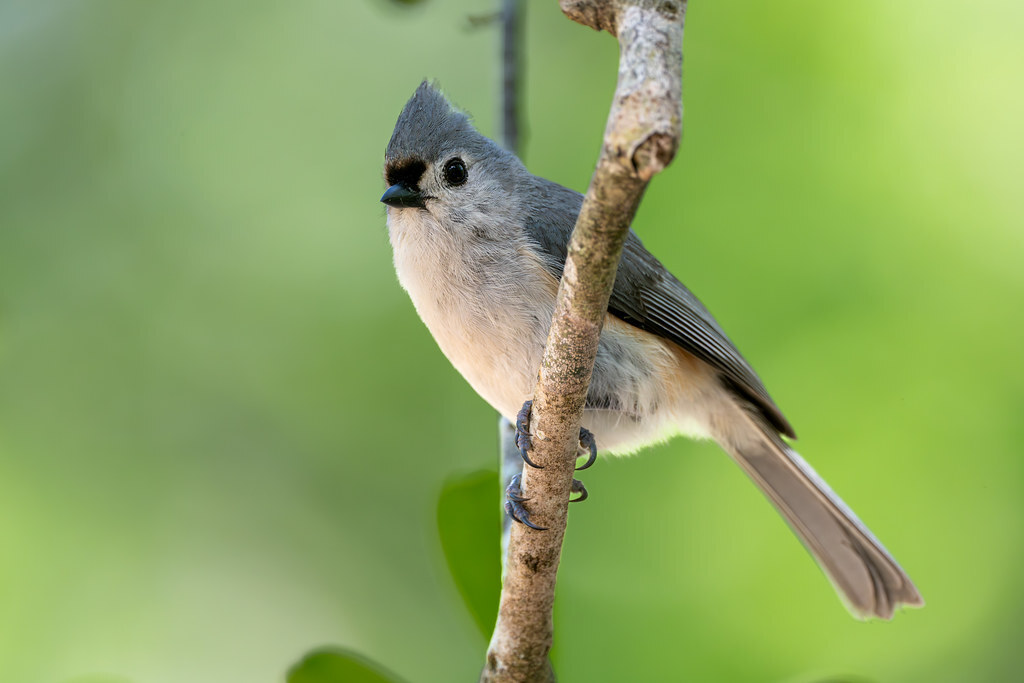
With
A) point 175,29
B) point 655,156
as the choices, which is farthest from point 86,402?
point 655,156

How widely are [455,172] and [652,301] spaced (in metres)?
0.69

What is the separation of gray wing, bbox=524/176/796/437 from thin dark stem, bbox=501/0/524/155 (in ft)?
1.11

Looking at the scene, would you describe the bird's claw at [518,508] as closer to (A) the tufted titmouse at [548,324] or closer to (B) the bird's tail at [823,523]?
(A) the tufted titmouse at [548,324]

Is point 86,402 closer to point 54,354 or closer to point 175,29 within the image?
point 54,354

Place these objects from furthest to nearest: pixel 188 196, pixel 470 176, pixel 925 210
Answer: pixel 188 196, pixel 925 210, pixel 470 176

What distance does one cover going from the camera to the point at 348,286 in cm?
415

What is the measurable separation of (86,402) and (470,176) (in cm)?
261

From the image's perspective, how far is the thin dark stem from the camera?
3.10m

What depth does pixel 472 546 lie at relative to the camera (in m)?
2.09

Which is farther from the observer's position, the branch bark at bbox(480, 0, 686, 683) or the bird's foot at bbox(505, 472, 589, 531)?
the bird's foot at bbox(505, 472, 589, 531)

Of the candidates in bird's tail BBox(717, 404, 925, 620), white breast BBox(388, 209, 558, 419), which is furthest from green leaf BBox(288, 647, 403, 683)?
bird's tail BBox(717, 404, 925, 620)

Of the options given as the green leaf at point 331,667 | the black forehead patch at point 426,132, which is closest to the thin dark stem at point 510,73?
the black forehead patch at point 426,132

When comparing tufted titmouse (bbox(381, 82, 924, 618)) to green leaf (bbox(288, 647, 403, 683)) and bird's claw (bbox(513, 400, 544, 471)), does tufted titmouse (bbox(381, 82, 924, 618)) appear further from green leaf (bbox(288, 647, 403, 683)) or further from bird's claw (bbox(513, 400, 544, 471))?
green leaf (bbox(288, 647, 403, 683))

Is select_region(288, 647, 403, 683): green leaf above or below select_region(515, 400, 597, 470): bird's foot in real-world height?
below
